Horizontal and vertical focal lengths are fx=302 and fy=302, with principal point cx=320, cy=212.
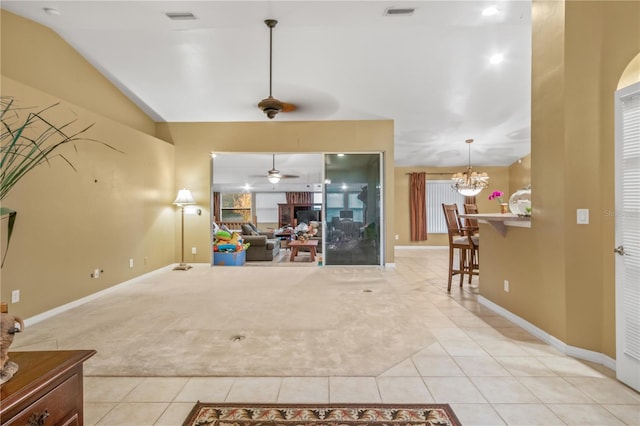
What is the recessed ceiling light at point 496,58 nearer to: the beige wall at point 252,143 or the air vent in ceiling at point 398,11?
the air vent in ceiling at point 398,11

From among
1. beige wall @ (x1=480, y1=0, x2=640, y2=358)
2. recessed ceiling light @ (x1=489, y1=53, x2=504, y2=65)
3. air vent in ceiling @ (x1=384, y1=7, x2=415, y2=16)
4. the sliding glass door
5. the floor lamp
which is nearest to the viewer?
beige wall @ (x1=480, y1=0, x2=640, y2=358)

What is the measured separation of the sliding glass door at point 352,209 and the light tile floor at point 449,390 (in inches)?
141

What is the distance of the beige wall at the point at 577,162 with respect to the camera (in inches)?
88.1

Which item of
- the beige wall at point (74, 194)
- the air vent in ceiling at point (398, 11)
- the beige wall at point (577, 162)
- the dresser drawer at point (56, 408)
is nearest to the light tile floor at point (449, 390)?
the beige wall at point (577, 162)

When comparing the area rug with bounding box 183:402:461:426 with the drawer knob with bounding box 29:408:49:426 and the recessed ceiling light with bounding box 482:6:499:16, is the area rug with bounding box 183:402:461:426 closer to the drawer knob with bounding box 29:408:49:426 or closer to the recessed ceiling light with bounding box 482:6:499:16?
the drawer knob with bounding box 29:408:49:426

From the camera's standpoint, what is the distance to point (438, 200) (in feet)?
30.5

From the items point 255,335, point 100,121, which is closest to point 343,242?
point 255,335

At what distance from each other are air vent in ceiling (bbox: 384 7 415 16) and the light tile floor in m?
3.20

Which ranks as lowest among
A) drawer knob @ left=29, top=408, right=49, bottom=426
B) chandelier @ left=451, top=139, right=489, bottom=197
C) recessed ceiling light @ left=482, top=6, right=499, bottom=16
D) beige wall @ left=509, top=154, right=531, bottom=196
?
drawer knob @ left=29, top=408, right=49, bottom=426

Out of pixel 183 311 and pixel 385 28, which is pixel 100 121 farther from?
pixel 385 28

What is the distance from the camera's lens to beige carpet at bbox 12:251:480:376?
7.49 feet

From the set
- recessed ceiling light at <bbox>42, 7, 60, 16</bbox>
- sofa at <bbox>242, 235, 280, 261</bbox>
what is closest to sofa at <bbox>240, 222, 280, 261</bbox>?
sofa at <bbox>242, 235, 280, 261</bbox>

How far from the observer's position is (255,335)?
2.78m

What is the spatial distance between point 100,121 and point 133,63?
100cm
